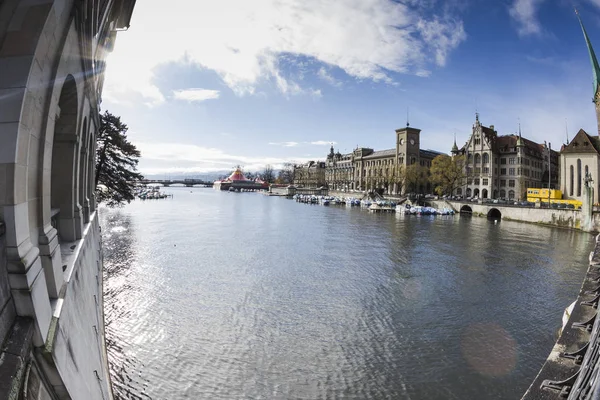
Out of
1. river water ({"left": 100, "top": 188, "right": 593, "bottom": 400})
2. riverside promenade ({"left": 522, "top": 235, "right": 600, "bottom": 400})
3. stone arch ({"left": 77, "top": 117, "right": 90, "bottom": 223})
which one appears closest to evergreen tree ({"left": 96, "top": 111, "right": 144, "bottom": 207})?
river water ({"left": 100, "top": 188, "right": 593, "bottom": 400})

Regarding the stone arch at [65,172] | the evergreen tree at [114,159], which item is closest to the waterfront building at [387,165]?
the evergreen tree at [114,159]

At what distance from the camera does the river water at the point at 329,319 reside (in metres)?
12.0

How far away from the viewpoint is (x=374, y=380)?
40.0 feet

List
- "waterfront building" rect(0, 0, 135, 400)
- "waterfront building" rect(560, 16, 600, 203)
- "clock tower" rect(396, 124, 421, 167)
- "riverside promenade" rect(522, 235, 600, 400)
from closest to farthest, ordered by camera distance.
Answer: "waterfront building" rect(0, 0, 135, 400) → "riverside promenade" rect(522, 235, 600, 400) → "waterfront building" rect(560, 16, 600, 203) → "clock tower" rect(396, 124, 421, 167)

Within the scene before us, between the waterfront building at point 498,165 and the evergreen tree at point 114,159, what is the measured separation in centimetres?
8030

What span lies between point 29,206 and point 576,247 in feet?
152

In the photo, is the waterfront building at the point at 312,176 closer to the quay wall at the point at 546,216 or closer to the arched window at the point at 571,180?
the quay wall at the point at 546,216

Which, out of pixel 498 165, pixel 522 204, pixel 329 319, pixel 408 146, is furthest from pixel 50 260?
pixel 408 146

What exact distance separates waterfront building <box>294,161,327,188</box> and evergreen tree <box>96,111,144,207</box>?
137353mm

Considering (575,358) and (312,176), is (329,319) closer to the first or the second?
(575,358)

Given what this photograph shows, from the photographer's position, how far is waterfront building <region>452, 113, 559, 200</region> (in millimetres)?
92438

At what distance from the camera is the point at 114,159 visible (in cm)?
4025

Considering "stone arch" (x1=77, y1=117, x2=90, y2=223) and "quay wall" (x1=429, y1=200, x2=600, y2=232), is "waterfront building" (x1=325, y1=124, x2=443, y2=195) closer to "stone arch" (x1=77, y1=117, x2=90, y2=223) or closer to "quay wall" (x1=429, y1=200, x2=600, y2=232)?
"quay wall" (x1=429, y1=200, x2=600, y2=232)

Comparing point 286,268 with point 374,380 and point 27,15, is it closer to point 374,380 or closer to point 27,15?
point 374,380
